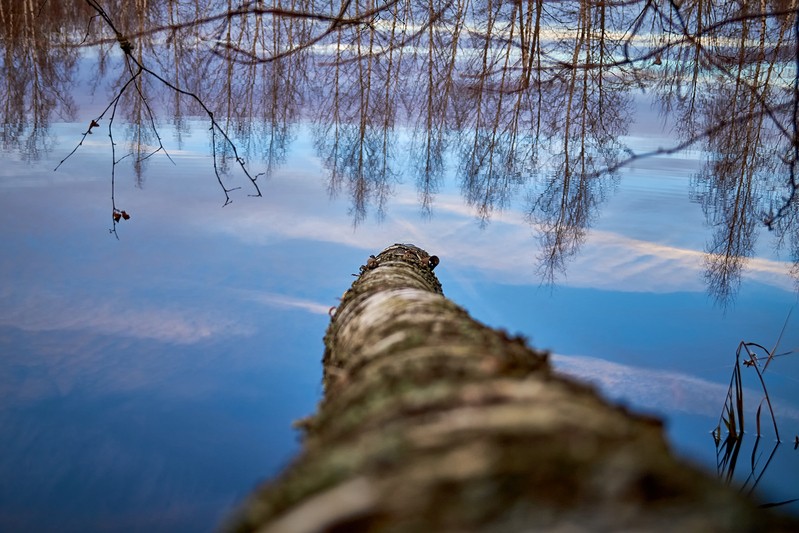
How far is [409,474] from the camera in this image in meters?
0.40

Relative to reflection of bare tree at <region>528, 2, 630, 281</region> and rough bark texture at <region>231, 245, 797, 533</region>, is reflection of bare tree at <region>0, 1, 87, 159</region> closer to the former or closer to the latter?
reflection of bare tree at <region>528, 2, 630, 281</region>

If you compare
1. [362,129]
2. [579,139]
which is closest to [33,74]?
[362,129]

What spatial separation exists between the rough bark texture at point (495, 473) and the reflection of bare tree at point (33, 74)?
Answer: 4998mm

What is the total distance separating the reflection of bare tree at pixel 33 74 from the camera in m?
4.78

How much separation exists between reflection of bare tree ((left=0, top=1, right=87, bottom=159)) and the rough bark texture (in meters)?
5.00

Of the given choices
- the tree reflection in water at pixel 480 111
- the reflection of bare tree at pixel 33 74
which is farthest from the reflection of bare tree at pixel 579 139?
the reflection of bare tree at pixel 33 74

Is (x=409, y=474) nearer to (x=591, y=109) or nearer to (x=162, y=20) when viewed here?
(x=591, y=109)

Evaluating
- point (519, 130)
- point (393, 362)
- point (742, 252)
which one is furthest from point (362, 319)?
point (742, 252)

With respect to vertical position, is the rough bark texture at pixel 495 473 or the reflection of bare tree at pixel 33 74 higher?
the reflection of bare tree at pixel 33 74

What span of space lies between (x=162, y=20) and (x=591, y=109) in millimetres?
2237

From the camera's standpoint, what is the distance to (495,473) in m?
0.38

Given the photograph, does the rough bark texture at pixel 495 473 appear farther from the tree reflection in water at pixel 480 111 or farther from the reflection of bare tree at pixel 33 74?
the reflection of bare tree at pixel 33 74

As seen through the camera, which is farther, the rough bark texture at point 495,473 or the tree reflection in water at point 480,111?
the tree reflection in water at point 480,111

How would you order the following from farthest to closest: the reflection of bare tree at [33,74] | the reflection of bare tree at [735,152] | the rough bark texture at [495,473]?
the reflection of bare tree at [33,74], the reflection of bare tree at [735,152], the rough bark texture at [495,473]
